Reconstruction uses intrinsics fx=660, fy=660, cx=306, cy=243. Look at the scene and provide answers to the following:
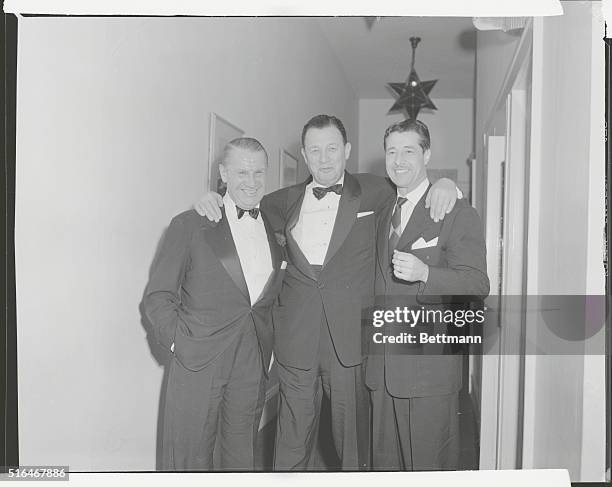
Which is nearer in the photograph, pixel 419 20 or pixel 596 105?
pixel 596 105

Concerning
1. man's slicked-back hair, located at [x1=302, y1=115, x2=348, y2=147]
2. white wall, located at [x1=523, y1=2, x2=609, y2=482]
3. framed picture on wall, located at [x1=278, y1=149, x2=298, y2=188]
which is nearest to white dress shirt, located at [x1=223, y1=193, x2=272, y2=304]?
framed picture on wall, located at [x1=278, y1=149, x2=298, y2=188]

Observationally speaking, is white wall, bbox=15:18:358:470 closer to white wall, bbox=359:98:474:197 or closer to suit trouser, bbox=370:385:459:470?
white wall, bbox=359:98:474:197

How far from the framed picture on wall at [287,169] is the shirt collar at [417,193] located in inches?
10.1

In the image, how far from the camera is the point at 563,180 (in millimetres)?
1358

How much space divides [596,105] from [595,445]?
2.15 feet

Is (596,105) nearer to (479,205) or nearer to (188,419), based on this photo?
(479,205)

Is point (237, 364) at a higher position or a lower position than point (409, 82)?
lower

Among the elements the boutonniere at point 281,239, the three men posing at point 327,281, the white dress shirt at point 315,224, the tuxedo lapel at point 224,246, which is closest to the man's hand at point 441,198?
the three men posing at point 327,281

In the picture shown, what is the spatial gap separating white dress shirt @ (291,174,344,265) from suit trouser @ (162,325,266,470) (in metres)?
0.29

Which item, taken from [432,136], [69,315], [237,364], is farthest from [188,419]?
[432,136]

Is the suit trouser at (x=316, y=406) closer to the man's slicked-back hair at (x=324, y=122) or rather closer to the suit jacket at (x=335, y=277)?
the suit jacket at (x=335, y=277)

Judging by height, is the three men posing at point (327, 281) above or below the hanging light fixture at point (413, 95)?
below

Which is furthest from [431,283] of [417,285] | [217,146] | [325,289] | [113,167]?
[113,167]

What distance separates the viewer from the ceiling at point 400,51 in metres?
1.48
